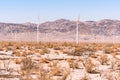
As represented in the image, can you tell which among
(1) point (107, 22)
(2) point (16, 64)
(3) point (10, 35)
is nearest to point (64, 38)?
(3) point (10, 35)

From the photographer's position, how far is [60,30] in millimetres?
151125

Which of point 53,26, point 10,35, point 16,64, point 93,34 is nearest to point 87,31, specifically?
point 93,34

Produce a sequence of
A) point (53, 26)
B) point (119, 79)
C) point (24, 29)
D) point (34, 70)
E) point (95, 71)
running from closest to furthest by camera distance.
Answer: point (119, 79), point (34, 70), point (95, 71), point (24, 29), point (53, 26)

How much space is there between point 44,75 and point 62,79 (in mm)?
2044

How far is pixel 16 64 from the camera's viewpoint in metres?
16.0

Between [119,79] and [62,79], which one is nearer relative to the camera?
[119,79]

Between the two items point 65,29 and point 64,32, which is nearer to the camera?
point 64,32

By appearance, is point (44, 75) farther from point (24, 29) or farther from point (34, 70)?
point (24, 29)

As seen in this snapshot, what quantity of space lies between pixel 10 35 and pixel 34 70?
418 feet

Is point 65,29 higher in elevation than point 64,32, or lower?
higher

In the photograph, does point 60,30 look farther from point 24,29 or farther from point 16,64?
point 16,64

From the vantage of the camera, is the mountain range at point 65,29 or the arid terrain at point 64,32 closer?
the arid terrain at point 64,32

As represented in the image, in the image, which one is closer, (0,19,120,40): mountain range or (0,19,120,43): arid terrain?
(0,19,120,43): arid terrain

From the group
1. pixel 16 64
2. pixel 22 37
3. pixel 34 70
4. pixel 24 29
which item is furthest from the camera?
pixel 24 29
